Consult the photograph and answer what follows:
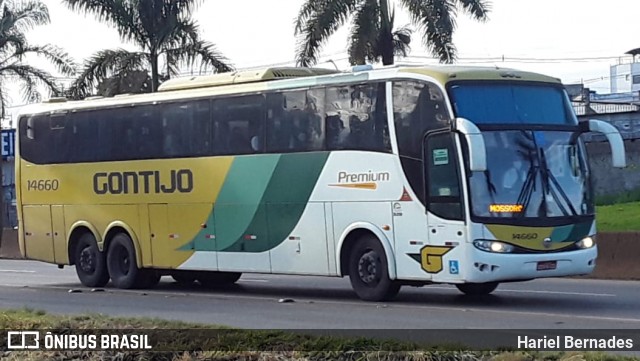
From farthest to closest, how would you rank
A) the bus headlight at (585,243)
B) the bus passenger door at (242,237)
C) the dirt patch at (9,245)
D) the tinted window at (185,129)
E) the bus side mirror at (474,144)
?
the dirt patch at (9,245)
the tinted window at (185,129)
the bus passenger door at (242,237)
the bus headlight at (585,243)
the bus side mirror at (474,144)

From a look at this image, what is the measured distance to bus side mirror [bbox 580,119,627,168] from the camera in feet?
56.0

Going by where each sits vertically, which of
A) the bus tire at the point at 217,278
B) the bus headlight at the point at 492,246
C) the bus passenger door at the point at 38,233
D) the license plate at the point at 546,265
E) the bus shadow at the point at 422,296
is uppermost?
the bus passenger door at the point at 38,233

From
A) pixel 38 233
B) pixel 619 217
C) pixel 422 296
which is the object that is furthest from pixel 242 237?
pixel 619 217

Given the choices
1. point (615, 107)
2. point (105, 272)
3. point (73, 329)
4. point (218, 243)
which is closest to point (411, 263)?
point (218, 243)

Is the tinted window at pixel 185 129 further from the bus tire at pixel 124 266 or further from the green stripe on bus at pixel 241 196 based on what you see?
the bus tire at pixel 124 266

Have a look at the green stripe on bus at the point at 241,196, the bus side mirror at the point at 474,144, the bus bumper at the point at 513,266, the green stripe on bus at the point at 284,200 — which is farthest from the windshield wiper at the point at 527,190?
the green stripe on bus at the point at 241,196

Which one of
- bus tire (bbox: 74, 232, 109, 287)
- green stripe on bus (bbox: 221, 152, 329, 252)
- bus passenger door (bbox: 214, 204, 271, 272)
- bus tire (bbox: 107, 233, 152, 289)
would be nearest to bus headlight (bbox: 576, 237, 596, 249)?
green stripe on bus (bbox: 221, 152, 329, 252)

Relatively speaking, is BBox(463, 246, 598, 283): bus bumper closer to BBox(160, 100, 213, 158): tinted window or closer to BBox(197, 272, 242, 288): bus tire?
BBox(160, 100, 213, 158): tinted window

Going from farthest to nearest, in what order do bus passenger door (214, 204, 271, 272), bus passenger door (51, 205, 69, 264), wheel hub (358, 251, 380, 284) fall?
1. bus passenger door (51, 205, 69, 264)
2. bus passenger door (214, 204, 271, 272)
3. wheel hub (358, 251, 380, 284)

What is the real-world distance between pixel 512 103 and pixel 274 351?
7.54 meters

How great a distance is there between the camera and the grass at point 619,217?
25234 mm

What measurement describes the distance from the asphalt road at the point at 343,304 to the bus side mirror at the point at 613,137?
205cm

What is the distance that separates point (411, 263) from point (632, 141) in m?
17.6

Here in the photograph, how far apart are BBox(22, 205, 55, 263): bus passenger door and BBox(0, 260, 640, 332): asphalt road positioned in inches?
25.1
